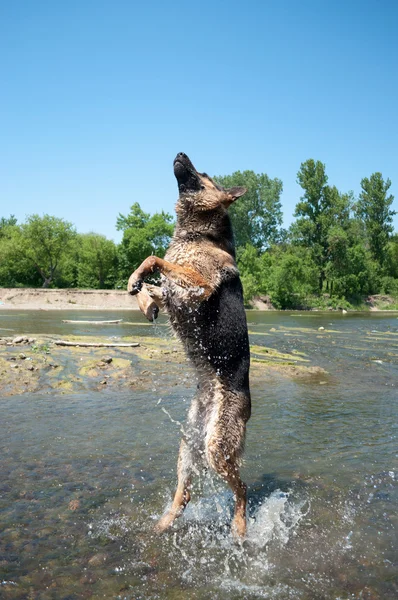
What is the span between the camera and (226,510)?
20.0 feet

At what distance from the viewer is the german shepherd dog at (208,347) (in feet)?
17.7

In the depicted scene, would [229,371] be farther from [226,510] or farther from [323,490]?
[323,490]

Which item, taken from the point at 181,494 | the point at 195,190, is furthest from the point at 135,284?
the point at 181,494

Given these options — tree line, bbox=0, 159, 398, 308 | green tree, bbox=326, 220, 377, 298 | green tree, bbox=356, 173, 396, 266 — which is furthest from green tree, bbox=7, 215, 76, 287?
green tree, bbox=356, 173, 396, 266

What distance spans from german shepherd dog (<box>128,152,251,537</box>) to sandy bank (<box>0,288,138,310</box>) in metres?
54.7

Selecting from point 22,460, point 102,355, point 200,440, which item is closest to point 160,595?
point 200,440

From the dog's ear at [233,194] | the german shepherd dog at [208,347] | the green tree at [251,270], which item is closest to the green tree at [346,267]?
the green tree at [251,270]

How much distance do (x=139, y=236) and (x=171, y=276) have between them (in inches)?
2720

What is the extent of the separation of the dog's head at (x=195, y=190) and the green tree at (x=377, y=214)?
281ft

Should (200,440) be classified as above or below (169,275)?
below

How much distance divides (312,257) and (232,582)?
245ft

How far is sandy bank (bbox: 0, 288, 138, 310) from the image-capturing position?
194 feet

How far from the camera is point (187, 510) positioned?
19.7ft

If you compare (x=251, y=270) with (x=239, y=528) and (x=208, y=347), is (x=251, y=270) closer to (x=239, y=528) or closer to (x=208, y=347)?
(x=208, y=347)
